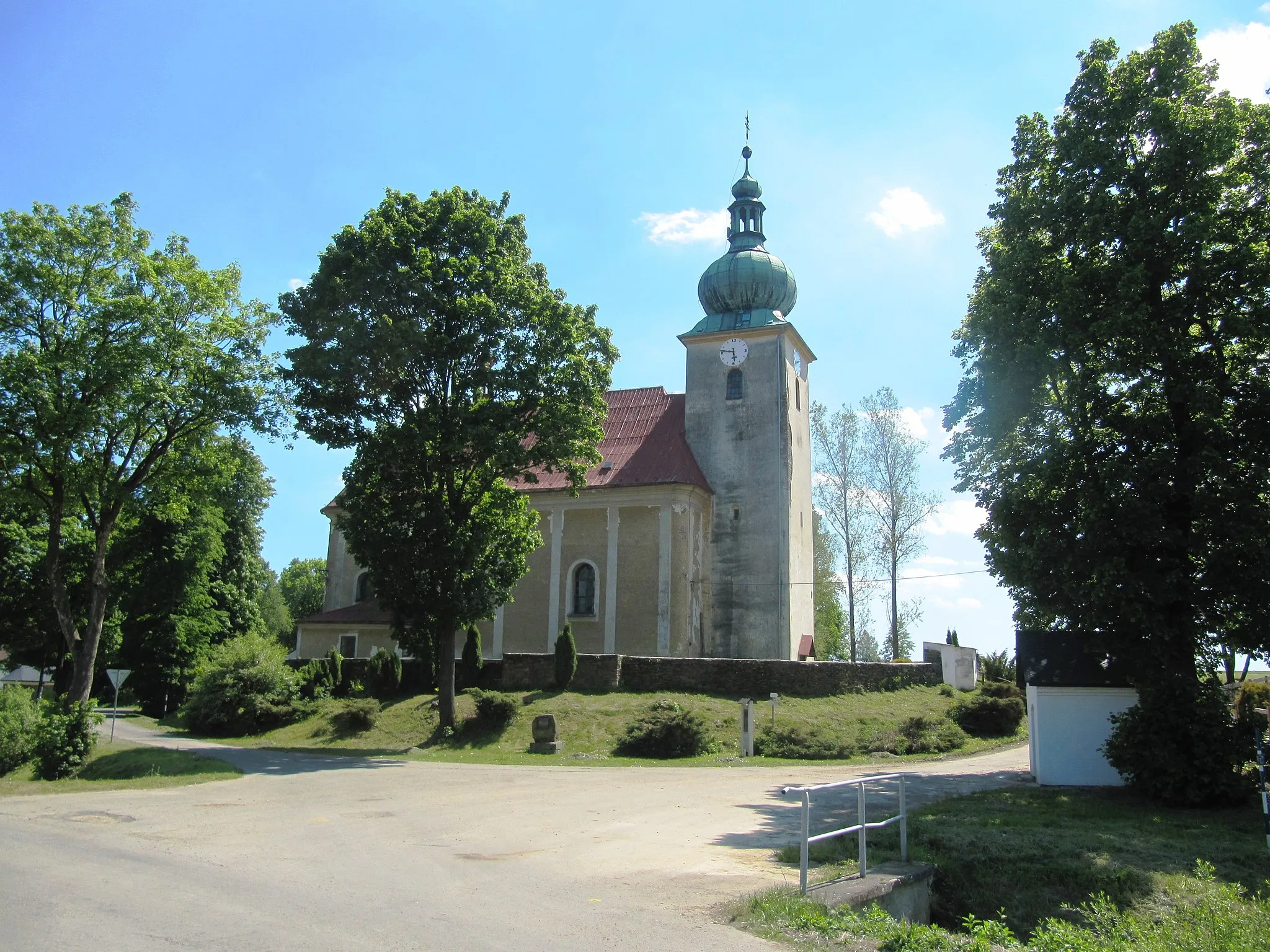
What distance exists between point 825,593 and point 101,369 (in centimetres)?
3574

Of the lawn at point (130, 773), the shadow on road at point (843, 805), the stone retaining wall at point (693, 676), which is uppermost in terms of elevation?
the stone retaining wall at point (693, 676)

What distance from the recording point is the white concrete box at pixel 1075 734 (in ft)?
61.2

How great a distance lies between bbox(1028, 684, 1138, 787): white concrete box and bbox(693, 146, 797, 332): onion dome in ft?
71.1

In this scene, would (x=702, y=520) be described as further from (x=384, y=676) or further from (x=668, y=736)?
(x=668, y=736)

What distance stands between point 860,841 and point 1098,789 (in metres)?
11.5

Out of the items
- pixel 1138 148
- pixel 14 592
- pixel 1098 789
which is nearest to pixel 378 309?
pixel 1138 148

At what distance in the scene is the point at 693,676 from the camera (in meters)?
29.3

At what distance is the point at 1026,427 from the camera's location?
758 inches

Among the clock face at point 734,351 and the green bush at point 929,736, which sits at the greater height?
the clock face at point 734,351

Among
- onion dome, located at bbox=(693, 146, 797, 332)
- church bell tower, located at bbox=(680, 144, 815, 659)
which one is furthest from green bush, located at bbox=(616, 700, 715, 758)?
onion dome, located at bbox=(693, 146, 797, 332)

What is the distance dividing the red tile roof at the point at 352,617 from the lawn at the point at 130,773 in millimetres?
16061

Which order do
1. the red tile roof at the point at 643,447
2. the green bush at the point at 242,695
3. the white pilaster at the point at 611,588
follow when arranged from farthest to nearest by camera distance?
1. the red tile roof at the point at 643,447
2. the white pilaster at the point at 611,588
3. the green bush at the point at 242,695

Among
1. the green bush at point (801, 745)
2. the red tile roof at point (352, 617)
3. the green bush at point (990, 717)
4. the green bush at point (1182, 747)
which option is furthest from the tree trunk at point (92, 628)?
the green bush at point (990, 717)

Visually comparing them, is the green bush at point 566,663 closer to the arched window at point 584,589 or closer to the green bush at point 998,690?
the arched window at point 584,589
